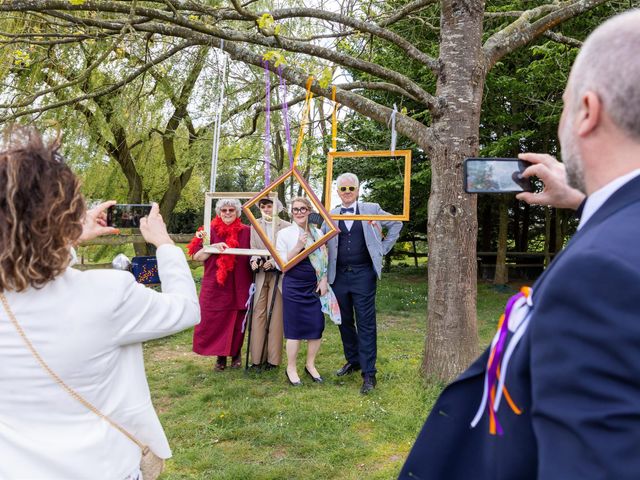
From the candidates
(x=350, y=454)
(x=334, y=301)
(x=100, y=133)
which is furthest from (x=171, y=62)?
(x=350, y=454)

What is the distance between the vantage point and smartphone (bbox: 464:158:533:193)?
1607mm

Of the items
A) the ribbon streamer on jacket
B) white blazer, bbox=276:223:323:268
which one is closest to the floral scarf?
white blazer, bbox=276:223:323:268

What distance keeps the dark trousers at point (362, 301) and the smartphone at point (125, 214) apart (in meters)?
3.58

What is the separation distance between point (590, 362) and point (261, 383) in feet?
18.2

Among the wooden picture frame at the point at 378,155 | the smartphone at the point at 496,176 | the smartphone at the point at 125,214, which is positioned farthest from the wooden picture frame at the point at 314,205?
the smartphone at the point at 496,176

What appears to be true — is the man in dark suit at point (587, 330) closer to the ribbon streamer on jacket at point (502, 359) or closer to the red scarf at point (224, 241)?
the ribbon streamer on jacket at point (502, 359)

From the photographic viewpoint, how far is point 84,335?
1628 millimetres

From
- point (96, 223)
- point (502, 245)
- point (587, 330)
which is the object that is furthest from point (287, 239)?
point (502, 245)

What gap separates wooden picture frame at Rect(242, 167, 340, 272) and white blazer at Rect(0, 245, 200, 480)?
3.26 m

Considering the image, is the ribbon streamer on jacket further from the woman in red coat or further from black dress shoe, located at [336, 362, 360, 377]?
the woman in red coat

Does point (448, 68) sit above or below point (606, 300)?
above

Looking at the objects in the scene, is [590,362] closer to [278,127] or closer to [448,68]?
[448,68]

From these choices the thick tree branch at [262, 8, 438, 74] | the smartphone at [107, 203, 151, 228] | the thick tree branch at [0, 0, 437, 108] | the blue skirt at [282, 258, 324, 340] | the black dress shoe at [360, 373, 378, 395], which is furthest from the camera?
the blue skirt at [282, 258, 324, 340]

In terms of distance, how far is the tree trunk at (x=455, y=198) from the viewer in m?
5.04
